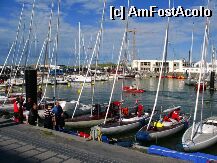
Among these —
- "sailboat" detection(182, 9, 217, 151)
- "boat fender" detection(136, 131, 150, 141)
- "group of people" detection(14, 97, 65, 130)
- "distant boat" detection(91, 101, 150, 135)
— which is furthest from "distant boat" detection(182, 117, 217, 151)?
"group of people" detection(14, 97, 65, 130)

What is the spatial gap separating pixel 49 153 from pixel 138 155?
12.5 feet

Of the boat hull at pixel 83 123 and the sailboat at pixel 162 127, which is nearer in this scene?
the sailboat at pixel 162 127

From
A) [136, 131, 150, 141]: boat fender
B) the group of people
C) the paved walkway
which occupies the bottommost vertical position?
[136, 131, 150, 141]: boat fender

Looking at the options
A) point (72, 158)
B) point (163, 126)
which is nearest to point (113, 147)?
point (72, 158)

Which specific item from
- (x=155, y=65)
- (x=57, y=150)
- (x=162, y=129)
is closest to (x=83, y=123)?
(x=162, y=129)

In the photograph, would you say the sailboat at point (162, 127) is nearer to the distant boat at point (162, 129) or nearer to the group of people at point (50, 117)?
the distant boat at point (162, 129)

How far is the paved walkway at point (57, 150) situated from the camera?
12.7 metres

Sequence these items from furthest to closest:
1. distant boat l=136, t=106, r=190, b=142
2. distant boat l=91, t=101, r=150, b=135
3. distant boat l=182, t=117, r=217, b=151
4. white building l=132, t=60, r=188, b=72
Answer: white building l=132, t=60, r=188, b=72, distant boat l=91, t=101, r=150, b=135, distant boat l=136, t=106, r=190, b=142, distant boat l=182, t=117, r=217, b=151

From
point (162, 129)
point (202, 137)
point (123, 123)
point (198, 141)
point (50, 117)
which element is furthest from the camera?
point (123, 123)

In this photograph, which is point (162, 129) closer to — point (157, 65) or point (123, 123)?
point (123, 123)

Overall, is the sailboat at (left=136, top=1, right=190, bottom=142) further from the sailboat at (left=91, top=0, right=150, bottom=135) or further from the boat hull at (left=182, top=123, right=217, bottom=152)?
the boat hull at (left=182, top=123, right=217, bottom=152)

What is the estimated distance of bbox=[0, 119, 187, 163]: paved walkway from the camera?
12.7 meters

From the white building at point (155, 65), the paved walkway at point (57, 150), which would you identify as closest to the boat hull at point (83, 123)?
the paved walkway at point (57, 150)

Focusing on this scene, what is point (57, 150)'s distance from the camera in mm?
14031
